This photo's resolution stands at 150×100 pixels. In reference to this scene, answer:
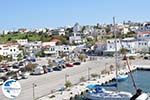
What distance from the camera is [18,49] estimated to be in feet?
134

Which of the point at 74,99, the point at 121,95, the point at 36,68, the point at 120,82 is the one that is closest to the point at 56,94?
the point at 74,99

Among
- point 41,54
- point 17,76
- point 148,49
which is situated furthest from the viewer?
point 41,54

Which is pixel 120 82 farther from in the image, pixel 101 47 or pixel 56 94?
pixel 101 47

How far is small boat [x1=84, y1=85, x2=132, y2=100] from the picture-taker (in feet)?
50.8

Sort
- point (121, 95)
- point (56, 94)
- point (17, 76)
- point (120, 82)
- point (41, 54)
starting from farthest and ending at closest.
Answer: point (41, 54) → point (17, 76) → point (120, 82) → point (56, 94) → point (121, 95)

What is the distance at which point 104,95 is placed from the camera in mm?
16109

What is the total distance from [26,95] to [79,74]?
746 centimetres

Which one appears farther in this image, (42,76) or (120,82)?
(42,76)

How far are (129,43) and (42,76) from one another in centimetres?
1519

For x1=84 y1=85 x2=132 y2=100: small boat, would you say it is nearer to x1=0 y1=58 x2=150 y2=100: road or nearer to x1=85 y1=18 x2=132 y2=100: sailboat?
x1=85 y1=18 x2=132 y2=100: sailboat

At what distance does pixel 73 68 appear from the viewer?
27.9 metres

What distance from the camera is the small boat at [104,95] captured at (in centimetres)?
1548

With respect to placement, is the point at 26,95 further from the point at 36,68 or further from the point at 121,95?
the point at 36,68

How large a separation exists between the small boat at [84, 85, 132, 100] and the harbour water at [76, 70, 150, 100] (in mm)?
2243
